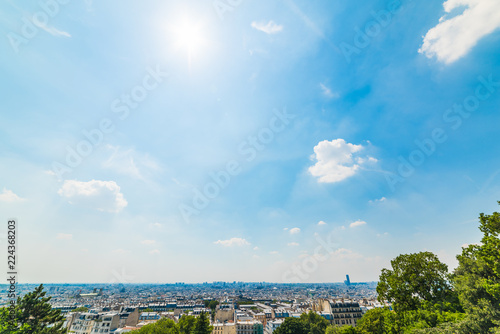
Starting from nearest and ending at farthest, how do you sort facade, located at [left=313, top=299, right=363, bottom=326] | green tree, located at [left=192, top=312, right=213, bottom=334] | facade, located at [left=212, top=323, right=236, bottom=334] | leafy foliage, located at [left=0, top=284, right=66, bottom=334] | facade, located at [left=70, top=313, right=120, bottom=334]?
leafy foliage, located at [left=0, top=284, right=66, bottom=334]
green tree, located at [left=192, top=312, right=213, bottom=334]
facade, located at [left=70, top=313, right=120, bottom=334]
facade, located at [left=313, top=299, right=363, bottom=326]
facade, located at [left=212, top=323, right=236, bottom=334]

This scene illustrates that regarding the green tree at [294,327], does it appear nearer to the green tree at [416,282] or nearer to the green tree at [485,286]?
the green tree at [416,282]

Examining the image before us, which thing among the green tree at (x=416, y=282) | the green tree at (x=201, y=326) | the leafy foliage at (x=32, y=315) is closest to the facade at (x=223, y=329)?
the green tree at (x=201, y=326)

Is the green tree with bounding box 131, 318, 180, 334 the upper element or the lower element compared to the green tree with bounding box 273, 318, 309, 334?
upper

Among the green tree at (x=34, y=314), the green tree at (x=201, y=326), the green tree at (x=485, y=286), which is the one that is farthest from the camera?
the green tree at (x=201, y=326)

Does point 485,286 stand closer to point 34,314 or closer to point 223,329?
point 34,314

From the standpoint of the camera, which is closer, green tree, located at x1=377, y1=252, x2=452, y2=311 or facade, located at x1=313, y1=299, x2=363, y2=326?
green tree, located at x1=377, y1=252, x2=452, y2=311

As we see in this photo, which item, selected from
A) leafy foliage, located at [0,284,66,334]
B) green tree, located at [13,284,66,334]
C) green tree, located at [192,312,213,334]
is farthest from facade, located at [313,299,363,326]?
green tree, located at [13,284,66,334]

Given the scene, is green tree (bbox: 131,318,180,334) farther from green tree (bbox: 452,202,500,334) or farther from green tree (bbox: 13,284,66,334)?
green tree (bbox: 452,202,500,334)
